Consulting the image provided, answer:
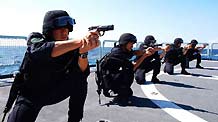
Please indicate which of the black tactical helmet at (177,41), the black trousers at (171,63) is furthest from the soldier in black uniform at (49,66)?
the black tactical helmet at (177,41)

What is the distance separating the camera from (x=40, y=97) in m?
2.82

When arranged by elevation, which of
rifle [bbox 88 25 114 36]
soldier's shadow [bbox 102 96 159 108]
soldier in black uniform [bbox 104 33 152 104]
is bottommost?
soldier's shadow [bbox 102 96 159 108]

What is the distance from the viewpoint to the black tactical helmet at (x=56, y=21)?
271 cm

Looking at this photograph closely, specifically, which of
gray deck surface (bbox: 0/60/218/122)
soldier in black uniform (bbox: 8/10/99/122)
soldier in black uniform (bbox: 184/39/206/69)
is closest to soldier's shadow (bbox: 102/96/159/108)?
gray deck surface (bbox: 0/60/218/122)

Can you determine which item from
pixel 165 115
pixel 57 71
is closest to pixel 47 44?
pixel 57 71

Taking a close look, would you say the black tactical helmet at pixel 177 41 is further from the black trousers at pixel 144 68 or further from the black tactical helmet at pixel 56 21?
the black tactical helmet at pixel 56 21

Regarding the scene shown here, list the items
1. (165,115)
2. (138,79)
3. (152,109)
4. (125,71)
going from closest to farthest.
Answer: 1. (165,115)
2. (152,109)
3. (125,71)
4. (138,79)

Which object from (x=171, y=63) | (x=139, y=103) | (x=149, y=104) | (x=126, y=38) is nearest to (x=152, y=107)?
(x=149, y=104)

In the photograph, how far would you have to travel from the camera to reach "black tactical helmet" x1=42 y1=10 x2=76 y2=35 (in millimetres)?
2707

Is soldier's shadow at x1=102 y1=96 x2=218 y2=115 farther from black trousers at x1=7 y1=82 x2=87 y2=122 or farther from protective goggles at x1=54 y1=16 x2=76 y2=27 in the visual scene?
protective goggles at x1=54 y1=16 x2=76 y2=27

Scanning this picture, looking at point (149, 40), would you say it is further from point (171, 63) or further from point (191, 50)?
point (191, 50)

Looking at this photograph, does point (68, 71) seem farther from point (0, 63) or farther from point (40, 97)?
point (0, 63)

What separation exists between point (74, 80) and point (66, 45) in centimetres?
106

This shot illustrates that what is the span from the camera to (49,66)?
2703mm
